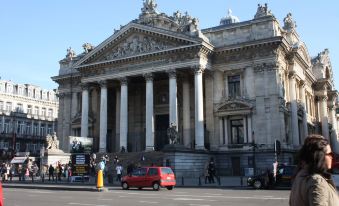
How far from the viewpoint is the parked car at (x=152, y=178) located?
2608cm

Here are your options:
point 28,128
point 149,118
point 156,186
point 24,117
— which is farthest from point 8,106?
point 156,186

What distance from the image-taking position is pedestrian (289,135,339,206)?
340 cm

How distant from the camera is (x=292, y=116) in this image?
46.2 metres

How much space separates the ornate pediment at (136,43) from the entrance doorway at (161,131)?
29.4 feet

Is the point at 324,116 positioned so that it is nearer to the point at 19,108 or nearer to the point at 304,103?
the point at 304,103

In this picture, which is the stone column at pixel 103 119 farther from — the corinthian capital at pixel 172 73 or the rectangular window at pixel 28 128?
the rectangular window at pixel 28 128

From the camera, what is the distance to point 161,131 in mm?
50656

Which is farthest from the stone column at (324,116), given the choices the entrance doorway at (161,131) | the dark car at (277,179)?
the dark car at (277,179)

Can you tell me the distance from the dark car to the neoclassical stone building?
39.2ft

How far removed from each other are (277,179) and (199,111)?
1792cm

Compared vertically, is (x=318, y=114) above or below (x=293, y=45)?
below

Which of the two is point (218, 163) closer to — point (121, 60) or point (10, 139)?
point (121, 60)

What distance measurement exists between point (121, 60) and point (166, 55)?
6072 millimetres

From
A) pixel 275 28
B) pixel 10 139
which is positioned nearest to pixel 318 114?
pixel 275 28
